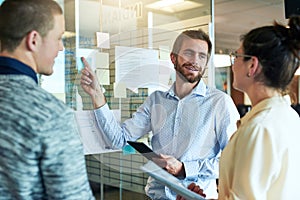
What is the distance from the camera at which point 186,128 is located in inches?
80.1

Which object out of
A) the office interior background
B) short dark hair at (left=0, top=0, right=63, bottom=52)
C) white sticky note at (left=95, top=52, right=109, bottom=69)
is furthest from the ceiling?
short dark hair at (left=0, top=0, right=63, bottom=52)

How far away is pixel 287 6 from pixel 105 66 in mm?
1271

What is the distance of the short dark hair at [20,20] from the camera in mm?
1028

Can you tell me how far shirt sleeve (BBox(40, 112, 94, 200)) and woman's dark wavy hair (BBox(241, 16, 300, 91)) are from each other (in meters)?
0.70

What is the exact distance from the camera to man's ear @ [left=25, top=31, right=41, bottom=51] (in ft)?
3.41

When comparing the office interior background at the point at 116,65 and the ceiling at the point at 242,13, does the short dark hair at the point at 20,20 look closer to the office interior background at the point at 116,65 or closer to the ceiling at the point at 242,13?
the office interior background at the point at 116,65

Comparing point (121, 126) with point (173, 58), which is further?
point (173, 58)

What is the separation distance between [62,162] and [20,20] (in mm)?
403

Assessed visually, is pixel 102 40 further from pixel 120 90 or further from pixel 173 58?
pixel 173 58

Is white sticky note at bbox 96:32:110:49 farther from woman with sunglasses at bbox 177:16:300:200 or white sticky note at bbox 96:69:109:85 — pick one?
woman with sunglasses at bbox 177:16:300:200

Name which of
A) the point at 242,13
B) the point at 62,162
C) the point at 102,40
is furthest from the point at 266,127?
the point at 242,13

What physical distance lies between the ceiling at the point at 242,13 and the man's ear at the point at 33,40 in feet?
14.1

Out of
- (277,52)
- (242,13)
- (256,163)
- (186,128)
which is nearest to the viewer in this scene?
(256,163)

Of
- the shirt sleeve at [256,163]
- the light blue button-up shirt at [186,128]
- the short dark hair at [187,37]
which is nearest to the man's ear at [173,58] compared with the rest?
the short dark hair at [187,37]
